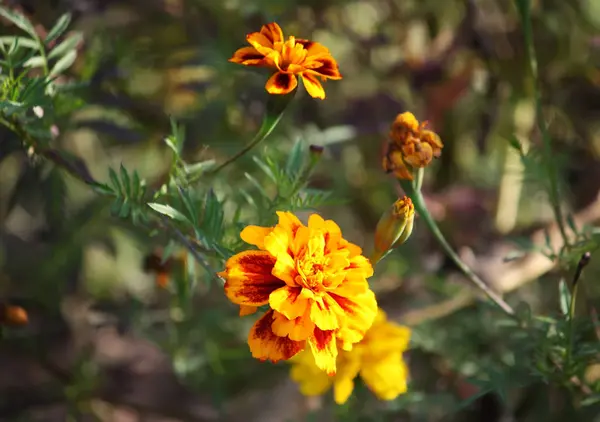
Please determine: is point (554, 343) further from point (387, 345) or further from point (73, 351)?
point (73, 351)

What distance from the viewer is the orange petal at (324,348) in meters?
0.56

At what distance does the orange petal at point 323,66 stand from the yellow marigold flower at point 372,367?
33cm

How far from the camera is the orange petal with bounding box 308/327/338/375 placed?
556 mm

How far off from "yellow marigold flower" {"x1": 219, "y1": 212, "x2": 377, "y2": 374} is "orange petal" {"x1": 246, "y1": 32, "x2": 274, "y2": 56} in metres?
0.13

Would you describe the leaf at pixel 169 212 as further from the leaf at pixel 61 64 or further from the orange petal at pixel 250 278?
the leaf at pixel 61 64

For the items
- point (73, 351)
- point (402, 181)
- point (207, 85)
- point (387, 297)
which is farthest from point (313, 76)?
point (73, 351)

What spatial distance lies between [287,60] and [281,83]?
2 centimetres

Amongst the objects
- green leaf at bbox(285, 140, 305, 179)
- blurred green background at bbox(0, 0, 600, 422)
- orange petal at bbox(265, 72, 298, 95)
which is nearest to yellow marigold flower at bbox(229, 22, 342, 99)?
orange petal at bbox(265, 72, 298, 95)

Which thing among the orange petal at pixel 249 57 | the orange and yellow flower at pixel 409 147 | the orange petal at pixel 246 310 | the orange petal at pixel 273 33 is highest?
the orange petal at pixel 273 33

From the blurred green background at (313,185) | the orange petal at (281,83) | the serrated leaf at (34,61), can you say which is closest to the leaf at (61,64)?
the serrated leaf at (34,61)

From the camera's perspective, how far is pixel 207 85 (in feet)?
3.51

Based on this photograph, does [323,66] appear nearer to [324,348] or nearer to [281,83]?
[281,83]

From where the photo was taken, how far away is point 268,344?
57 cm

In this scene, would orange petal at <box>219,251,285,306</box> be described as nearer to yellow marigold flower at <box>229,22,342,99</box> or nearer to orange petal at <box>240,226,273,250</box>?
orange petal at <box>240,226,273,250</box>
